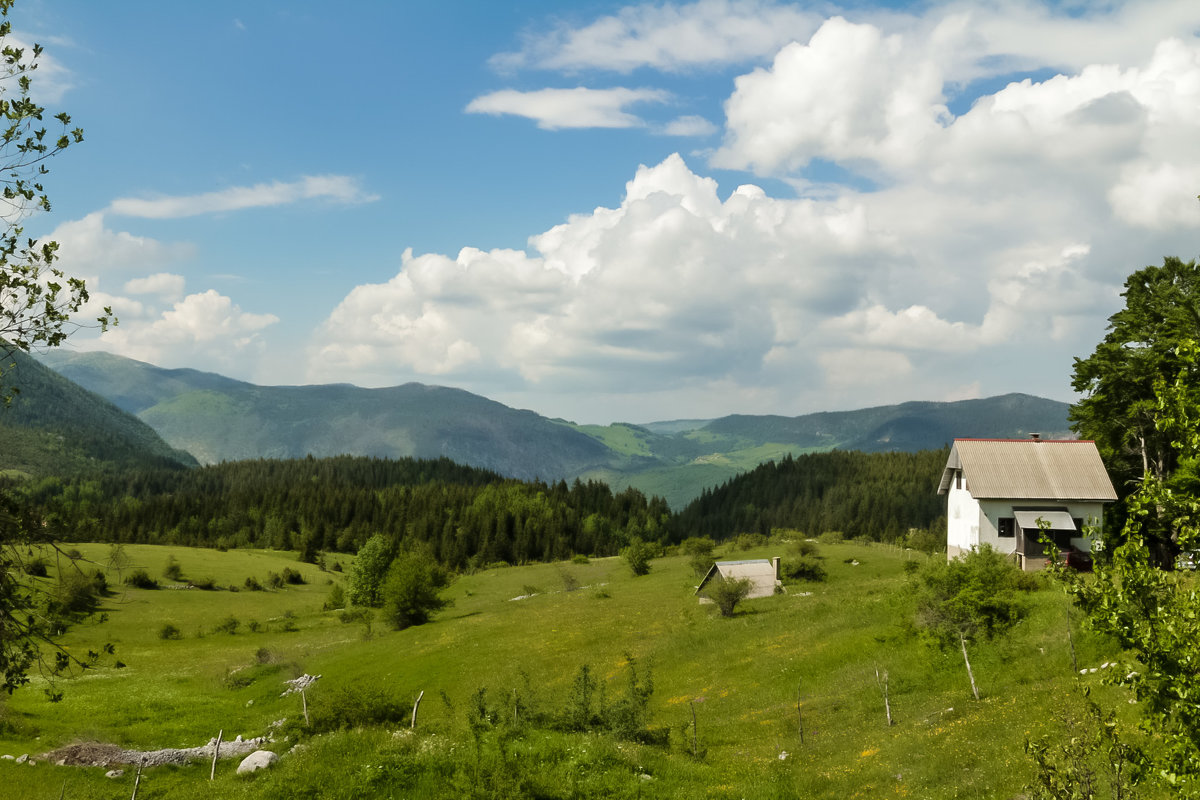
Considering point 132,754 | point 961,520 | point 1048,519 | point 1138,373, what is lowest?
point 132,754

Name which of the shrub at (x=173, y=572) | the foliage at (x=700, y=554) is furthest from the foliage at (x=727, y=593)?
the shrub at (x=173, y=572)

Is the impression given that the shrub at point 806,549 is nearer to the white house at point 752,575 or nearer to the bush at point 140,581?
the white house at point 752,575

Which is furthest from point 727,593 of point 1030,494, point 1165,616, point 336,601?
point 336,601

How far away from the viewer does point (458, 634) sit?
68.1 metres

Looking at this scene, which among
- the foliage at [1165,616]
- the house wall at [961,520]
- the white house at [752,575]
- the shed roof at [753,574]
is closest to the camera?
the foliage at [1165,616]

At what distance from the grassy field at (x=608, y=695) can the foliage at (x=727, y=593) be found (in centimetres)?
154

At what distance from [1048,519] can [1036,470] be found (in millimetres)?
4066

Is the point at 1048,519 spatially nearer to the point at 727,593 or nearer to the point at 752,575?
the point at 727,593

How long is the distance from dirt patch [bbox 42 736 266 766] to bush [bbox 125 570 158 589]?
84677 millimetres

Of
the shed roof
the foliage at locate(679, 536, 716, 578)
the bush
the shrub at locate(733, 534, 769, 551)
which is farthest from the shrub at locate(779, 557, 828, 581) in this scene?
the bush

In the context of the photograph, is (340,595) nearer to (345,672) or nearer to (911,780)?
(345,672)

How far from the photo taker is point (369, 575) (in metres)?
102

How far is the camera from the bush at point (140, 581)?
108 metres

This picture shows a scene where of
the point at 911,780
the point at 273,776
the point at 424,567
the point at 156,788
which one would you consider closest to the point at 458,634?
the point at 424,567
